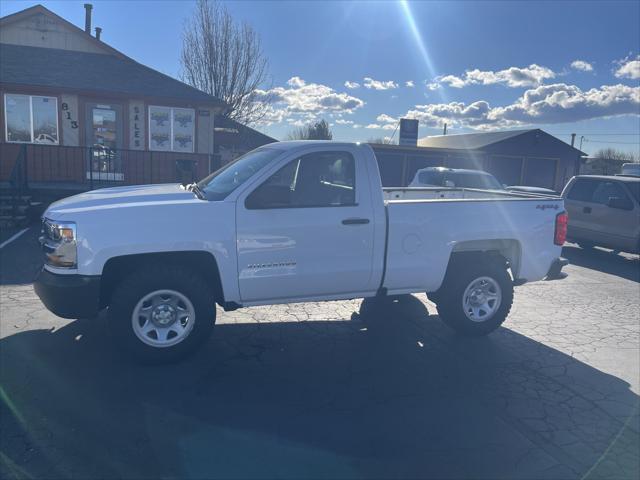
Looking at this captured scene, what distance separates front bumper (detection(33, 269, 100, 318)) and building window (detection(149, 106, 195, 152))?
1309 cm

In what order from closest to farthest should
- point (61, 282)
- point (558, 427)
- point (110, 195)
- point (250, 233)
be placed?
1. point (558, 427)
2. point (61, 282)
3. point (250, 233)
4. point (110, 195)

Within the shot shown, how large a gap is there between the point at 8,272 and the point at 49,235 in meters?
3.87

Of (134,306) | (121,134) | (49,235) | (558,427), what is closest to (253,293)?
(134,306)

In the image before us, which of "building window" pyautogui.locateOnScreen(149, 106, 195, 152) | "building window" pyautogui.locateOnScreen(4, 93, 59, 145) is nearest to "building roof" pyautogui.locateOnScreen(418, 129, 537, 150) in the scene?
"building window" pyautogui.locateOnScreen(149, 106, 195, 152)

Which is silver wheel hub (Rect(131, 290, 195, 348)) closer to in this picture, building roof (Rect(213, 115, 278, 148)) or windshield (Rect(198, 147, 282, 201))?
windshield (Rect(198, 147, 282, 201))

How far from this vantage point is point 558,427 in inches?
154

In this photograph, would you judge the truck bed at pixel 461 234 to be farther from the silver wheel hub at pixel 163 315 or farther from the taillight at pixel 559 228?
the silver wheel hub at pixel 163 315

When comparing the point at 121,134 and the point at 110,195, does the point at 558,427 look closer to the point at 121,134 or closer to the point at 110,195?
the point at 110,195

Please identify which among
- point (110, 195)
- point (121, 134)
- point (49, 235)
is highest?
point (121, 134)

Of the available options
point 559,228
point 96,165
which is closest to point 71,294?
point 559,228

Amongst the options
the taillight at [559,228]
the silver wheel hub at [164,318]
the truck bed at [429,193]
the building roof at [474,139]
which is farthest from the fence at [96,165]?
the building roof at [474,139]

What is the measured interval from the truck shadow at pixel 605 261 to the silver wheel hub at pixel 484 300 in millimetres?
5228

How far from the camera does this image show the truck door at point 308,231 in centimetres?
471

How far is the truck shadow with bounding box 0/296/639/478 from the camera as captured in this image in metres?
3.30
